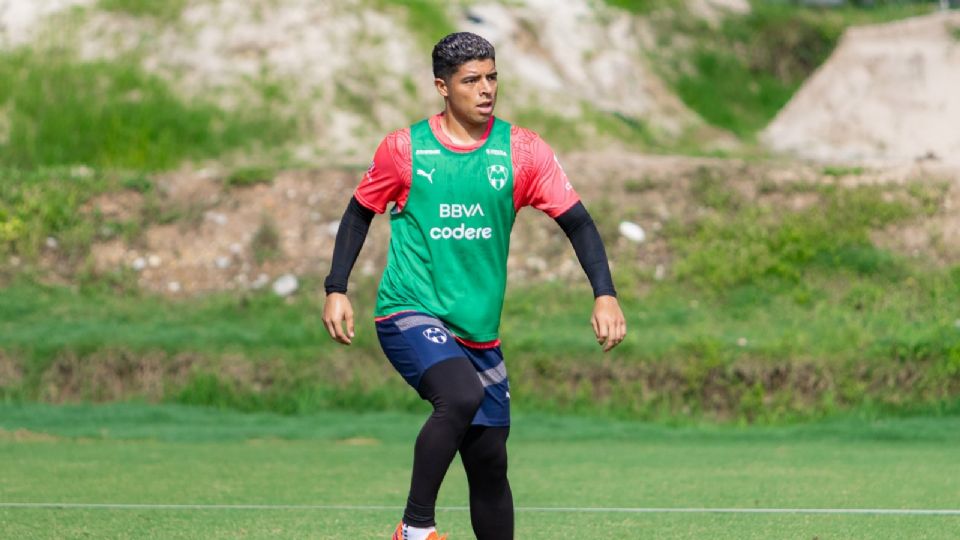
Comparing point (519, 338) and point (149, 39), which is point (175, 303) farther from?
point (149, 39)

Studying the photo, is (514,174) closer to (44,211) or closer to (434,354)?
(434,354)

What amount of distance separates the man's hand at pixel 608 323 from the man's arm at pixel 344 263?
1.04 m

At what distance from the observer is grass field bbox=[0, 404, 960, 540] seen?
8672mm

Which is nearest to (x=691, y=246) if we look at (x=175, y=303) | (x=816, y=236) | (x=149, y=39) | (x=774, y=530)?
(x=816, y=236)

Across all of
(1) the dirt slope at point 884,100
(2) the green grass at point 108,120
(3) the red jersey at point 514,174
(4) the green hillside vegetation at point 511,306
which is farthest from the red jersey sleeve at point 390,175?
(1) the dirt slope at point 884,100

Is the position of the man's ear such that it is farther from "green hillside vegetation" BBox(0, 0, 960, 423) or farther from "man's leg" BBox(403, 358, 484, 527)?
"green hillside vegetation" BBox(0, 0, 960, 423)

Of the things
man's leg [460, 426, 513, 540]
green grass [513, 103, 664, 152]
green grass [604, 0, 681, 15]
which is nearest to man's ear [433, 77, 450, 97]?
man's leg [460, 426, 513, 540]

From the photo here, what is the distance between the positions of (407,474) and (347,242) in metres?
5.75

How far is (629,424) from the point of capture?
17.4m

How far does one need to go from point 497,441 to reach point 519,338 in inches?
497

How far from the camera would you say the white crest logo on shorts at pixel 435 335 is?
6.41 metres

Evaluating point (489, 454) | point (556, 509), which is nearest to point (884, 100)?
point (556, 509)

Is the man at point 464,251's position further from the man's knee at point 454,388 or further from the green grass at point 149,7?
the green grass at point 149,7

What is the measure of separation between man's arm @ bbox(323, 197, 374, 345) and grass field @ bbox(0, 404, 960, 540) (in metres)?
2.06
